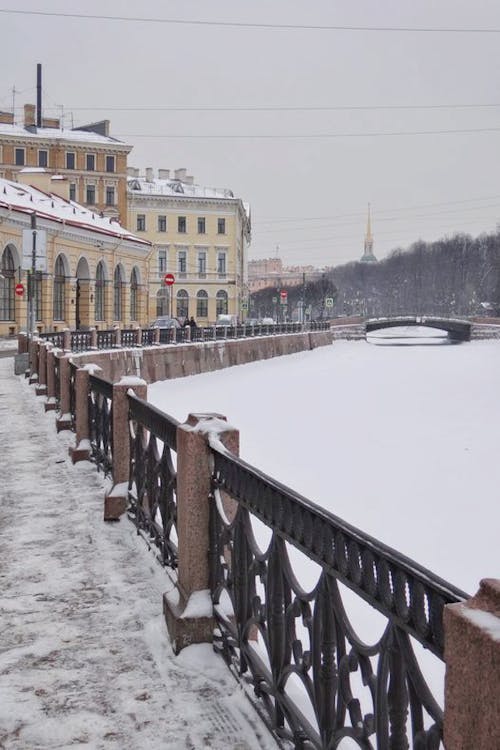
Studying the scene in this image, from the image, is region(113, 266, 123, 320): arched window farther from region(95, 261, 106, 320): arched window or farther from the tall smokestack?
the tall smokestack

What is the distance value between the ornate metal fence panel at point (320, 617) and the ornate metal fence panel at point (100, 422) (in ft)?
12.0

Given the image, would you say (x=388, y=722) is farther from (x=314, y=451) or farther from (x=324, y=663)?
(x=314, y=451)

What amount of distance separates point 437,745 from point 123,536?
4436 millimetres

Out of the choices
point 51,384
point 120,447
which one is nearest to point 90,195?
point 51,384

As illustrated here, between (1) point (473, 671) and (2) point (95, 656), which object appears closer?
(1) point (473, 671)

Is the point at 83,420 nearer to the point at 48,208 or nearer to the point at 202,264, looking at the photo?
the point at 48,208

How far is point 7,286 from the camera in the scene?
33469 millimetres

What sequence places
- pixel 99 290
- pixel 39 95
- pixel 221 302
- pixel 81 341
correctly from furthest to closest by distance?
pixel 221 302 < pixel 39 95 < pixel 99 290 < pixel 81 341

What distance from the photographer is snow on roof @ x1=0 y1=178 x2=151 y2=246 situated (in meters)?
34.2

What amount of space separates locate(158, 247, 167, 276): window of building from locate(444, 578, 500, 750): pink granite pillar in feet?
230

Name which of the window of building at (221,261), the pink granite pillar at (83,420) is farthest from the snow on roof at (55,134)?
the pink granite pillar at (83,420)

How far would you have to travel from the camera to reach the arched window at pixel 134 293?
45.9 meters

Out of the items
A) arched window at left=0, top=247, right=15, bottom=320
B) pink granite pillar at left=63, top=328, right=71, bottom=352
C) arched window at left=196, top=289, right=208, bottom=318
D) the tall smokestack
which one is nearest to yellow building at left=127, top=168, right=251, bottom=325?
arched window at left=196, top=289, right=208, bottom=318

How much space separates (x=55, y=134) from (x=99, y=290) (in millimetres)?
27474
